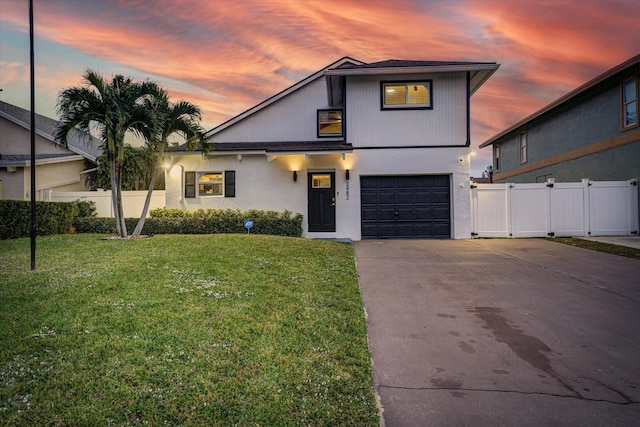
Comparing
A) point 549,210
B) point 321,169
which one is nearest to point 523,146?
point 549,210

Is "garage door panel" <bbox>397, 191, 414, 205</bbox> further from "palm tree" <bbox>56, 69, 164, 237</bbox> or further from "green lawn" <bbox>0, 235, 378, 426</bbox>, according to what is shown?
"palm tree" <bbox>56, 69, 164, 237</bbox>

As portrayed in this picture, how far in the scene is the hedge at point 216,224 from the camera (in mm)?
12453

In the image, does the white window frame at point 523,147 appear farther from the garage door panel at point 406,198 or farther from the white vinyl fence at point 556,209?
the garage door panel at point 406,198

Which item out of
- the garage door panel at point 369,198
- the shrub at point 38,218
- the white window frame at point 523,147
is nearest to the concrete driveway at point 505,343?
the garage door panel at point 369,198

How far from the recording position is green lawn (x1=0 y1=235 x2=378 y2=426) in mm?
2514

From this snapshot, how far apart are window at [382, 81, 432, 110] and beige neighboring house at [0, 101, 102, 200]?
12682 millimetres

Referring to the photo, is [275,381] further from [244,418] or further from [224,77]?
[224,77]

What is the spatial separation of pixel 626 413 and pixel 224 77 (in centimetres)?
1734

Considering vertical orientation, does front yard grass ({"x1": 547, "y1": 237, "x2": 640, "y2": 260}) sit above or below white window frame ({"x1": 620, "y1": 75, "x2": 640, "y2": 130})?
below

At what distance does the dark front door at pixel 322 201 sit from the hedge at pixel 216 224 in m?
0.62

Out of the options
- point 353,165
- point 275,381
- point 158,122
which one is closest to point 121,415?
point 275,381

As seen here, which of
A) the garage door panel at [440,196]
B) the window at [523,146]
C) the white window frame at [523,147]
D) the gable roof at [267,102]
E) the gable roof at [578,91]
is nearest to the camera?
the gable roof at [578,91]

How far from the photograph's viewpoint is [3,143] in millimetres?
17031

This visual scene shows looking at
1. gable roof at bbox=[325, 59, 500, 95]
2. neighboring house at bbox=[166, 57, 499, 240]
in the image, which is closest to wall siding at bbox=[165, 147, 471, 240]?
neighboring house at bbox=[166, 57, 499, 240]
